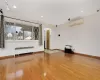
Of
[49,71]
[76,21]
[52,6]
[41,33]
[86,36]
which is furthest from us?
[41,33]

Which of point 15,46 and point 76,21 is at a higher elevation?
point 76,21

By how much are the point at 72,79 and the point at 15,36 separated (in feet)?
13.7

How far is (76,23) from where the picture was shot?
16.0 ft

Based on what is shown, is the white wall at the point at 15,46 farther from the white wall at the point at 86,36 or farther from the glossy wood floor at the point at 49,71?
the white wall at the point at 86,36

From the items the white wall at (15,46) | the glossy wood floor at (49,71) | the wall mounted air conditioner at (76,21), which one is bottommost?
the glossy wood floor at (49,71)

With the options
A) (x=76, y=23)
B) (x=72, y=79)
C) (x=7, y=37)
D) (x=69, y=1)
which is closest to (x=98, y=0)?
(x=69, y=1)

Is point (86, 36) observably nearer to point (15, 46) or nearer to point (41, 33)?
point (41, 33)

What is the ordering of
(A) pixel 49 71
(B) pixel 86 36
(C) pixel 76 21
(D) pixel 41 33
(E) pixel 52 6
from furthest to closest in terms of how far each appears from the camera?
1. (D) pixel 41 33
2. (C) pixel 76 21
3. (B) pixel 86 36
4. (E) pixel 52 6
5. (A) pixel 49 71

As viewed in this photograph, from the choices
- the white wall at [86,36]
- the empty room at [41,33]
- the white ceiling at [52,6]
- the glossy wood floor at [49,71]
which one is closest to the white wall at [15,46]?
the empty room at [41,33]

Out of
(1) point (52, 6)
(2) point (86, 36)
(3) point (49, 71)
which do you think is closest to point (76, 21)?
(2) point (86, 36)

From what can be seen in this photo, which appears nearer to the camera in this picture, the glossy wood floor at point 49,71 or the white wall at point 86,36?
the glossy wood floor at point 49,71

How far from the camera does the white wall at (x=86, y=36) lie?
387cm

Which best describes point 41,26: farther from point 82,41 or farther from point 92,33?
point 92,33

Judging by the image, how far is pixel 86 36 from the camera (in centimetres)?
438
